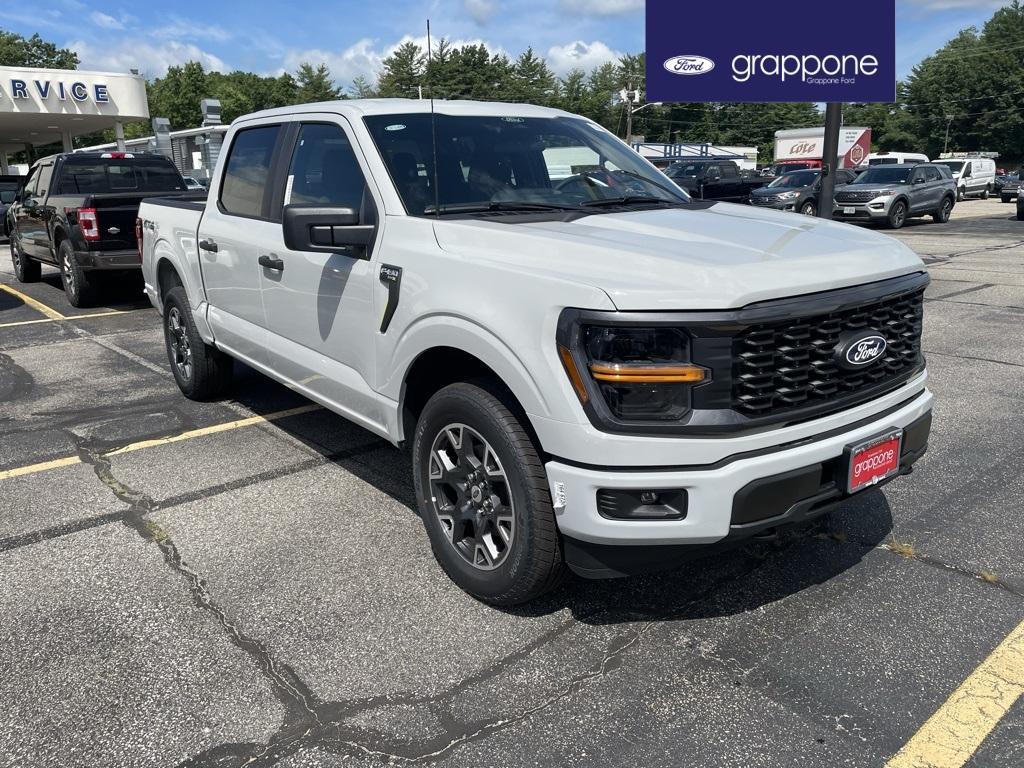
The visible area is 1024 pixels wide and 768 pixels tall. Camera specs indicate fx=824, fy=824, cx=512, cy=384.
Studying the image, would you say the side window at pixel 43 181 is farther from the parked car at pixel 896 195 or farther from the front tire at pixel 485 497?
the parked car at pixel 896 195

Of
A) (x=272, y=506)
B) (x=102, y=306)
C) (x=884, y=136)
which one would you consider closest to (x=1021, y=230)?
(x=102, y=306)

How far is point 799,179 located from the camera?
77.1 ft

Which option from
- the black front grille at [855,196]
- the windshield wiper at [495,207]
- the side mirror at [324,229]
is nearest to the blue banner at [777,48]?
the windshield wiper at [495,207]

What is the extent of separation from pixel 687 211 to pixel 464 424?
153 cm

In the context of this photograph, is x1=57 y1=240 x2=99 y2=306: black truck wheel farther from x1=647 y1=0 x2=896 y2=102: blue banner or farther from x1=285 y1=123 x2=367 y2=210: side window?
x1=647 y1=0 x2=896 y2=102: blue banner

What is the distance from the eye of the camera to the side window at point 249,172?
4.60 m

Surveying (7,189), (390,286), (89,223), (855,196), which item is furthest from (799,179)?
(390,286)

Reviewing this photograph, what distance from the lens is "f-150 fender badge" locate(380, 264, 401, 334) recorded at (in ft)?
11.0

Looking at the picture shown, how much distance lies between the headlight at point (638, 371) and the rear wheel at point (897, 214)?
21.8 metres

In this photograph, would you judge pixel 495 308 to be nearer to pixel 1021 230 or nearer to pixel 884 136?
pixel 1021 230

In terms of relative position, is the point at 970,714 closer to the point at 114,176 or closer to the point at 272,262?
the point at 272,262

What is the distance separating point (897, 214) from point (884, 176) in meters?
1.54

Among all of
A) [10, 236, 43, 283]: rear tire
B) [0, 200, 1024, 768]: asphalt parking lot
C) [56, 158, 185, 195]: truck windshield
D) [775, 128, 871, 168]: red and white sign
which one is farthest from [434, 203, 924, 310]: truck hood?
[775, 128, 871, 168]: red and white sign

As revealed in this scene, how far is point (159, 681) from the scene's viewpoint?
281 centimetres
